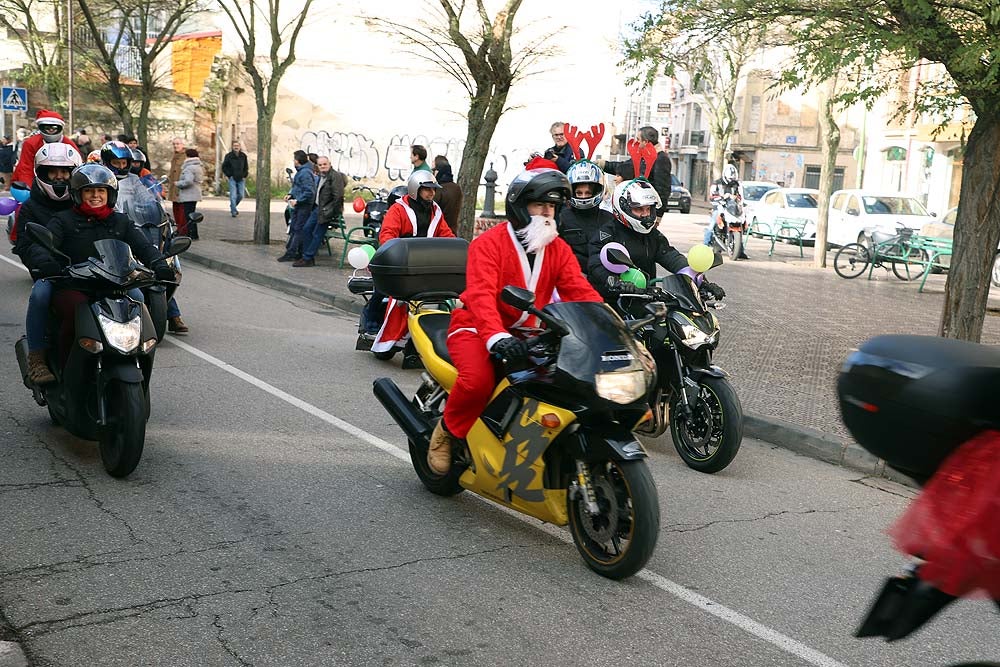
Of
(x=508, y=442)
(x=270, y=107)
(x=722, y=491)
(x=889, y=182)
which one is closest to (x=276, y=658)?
(x=508, y=442)

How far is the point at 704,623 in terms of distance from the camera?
4312 mm

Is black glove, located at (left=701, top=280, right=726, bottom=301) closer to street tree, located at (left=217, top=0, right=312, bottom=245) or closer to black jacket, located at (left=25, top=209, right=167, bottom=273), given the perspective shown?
black jacket, located at (left=25, top=209, right=167, bottom=273)

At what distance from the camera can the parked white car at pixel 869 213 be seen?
24219mm

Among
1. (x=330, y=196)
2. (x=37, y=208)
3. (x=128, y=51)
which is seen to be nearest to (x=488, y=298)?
(x=37, y=208)

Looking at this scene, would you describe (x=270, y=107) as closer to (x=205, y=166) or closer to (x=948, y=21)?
(x=948, y=21)

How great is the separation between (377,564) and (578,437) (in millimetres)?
1021

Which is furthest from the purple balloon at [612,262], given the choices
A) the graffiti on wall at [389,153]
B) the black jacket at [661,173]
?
the graffiti on wall at [389,153]

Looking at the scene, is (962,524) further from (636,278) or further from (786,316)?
(786,316)

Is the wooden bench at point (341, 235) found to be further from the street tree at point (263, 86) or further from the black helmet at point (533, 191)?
the black helmet at point (533, 191)

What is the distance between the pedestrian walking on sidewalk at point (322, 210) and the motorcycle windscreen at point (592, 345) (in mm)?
12910

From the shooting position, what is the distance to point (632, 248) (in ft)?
24.6

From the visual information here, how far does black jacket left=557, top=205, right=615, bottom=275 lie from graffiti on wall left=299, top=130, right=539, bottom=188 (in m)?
30.7

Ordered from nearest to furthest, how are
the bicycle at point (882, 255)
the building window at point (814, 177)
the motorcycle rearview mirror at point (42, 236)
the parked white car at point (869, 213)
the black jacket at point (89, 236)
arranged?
the motorcycle rearview mirror at point (42, 236) < the black jacket at point (89, 236) < the bicycle at point (882, 255) < the parked white car at point (869, 213) < the building window at point (814, 177)

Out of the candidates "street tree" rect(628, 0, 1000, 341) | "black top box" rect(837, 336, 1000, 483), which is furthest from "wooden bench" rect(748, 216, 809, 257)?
"black top box" rect(837, 336, 1000, 483)
